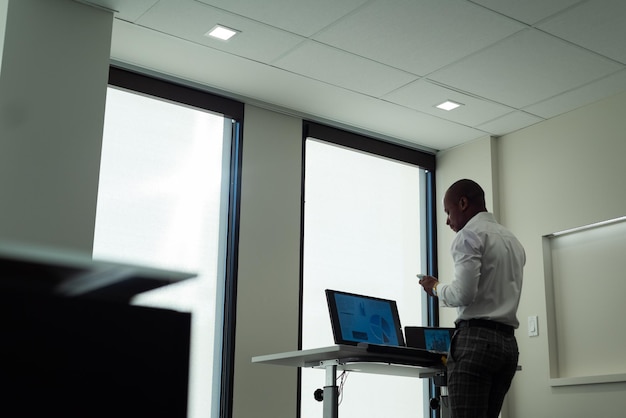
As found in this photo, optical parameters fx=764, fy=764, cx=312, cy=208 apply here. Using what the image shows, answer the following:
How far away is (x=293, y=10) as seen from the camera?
136 inches

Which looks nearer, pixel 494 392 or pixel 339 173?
pixel 494 392

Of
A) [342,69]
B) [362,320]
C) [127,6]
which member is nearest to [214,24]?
[127,6]

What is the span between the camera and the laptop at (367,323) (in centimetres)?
309

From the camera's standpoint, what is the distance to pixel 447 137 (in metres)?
5.05

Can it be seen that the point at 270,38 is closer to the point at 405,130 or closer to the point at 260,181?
the point at 260,181

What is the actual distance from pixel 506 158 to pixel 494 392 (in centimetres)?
242

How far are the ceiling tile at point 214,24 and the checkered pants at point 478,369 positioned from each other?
69.1 inches

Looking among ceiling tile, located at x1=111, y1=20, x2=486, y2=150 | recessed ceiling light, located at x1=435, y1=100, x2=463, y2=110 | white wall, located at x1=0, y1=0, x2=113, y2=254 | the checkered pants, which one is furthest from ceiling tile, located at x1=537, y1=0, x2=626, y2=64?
white wall, located at x1=0, y1=0, x2=113, y2=254

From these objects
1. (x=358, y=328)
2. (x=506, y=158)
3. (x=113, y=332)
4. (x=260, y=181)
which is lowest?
(x=113, y=332)

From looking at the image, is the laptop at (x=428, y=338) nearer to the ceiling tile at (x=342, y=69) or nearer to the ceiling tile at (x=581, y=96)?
the ceiling tile at (x=342, y=69)

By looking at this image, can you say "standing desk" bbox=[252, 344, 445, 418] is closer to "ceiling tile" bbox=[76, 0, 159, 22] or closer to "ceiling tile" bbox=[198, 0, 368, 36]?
"ceiling tile" bbox=[198, 0, 368, 36]

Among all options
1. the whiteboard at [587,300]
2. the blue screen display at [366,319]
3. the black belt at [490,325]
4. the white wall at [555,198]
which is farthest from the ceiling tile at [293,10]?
the whiteboard at [587,300]

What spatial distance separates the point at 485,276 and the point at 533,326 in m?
1.87

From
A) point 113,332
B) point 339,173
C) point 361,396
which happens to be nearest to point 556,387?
point 361,396
